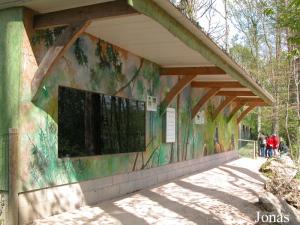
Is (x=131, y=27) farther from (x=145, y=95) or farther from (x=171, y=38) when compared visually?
(x=145, y=95)

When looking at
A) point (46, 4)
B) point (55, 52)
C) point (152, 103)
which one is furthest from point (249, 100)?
point (46, 4)

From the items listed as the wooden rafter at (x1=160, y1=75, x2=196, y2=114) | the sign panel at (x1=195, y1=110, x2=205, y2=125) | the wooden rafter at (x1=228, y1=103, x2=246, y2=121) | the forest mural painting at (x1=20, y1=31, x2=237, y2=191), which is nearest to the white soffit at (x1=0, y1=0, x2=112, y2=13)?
the forest mural painting at (x1=20, y1=31, x2=237, y2=191)

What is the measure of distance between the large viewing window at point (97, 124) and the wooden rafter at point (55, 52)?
791mm

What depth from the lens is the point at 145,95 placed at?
1004cm

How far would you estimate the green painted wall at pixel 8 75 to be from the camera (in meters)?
5.86

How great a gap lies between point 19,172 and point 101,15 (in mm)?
2474

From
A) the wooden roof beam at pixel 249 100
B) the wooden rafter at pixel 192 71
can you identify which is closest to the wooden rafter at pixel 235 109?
the wooden roof beam at pixel 249 100

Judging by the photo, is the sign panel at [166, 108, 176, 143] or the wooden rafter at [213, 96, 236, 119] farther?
the wooden rafter at [213, 96, 236, 119]

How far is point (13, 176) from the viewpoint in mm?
5781

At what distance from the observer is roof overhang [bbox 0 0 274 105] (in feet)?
17.7

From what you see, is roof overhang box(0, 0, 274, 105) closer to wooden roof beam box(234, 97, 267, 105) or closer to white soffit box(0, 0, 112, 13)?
white soffit box(0, 0, 112, 13)

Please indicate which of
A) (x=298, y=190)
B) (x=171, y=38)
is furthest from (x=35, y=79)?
(x=298, y=190)

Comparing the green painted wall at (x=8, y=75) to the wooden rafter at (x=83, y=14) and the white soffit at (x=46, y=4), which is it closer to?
the white soffit at (x=46, y=4)

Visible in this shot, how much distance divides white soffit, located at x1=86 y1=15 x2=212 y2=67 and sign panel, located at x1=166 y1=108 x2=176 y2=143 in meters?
1.65
